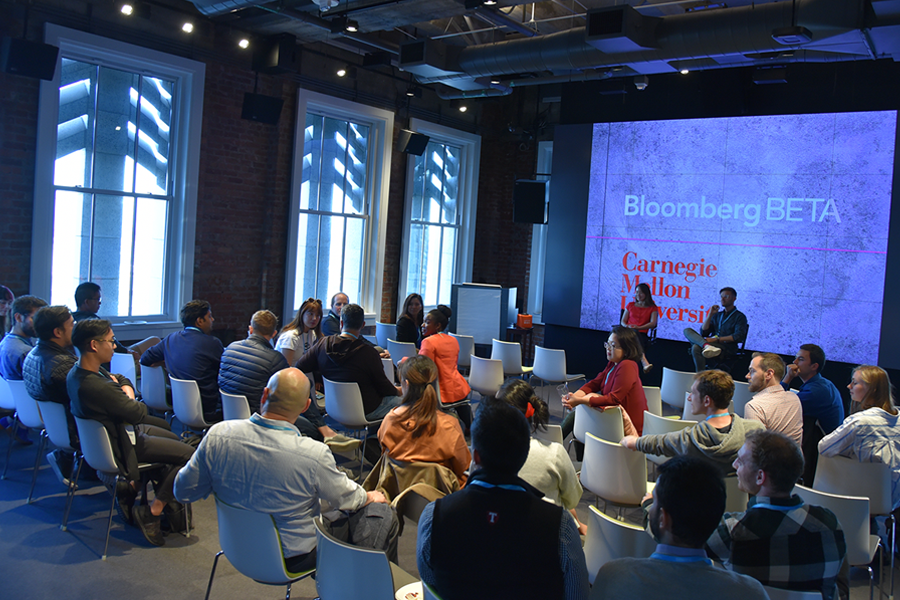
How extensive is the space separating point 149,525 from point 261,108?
575 centimetres

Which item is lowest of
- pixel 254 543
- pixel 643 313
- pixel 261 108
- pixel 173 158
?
pixel 254 543

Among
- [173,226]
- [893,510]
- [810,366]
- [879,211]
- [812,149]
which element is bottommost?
[893,510]

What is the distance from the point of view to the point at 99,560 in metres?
3.84

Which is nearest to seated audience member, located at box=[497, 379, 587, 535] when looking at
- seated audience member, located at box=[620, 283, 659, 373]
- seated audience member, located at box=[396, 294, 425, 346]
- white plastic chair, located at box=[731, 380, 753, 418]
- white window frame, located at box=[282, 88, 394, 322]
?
white plastic chair, located at box=[731, 380, 753, 418]

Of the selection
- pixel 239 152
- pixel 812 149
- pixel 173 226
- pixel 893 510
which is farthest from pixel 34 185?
pixel 812 149

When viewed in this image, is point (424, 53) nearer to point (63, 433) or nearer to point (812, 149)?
point (812, 149)

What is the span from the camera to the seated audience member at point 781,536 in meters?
2.33

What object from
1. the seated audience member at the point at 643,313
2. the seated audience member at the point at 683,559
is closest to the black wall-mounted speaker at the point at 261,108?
the seated audience member at the point at 643,313

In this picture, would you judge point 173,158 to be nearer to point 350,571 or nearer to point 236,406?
point 236,406

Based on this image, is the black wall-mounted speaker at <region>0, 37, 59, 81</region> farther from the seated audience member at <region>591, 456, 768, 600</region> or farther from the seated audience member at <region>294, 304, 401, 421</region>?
the seated audience member at <region>591, 456, 768, 600</region>

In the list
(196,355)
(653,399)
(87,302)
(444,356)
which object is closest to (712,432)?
(653,399)

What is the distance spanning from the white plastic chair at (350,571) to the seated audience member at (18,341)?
3.45 meters

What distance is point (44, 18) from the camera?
6.75 meters

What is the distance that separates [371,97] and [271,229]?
2615 millimetres
